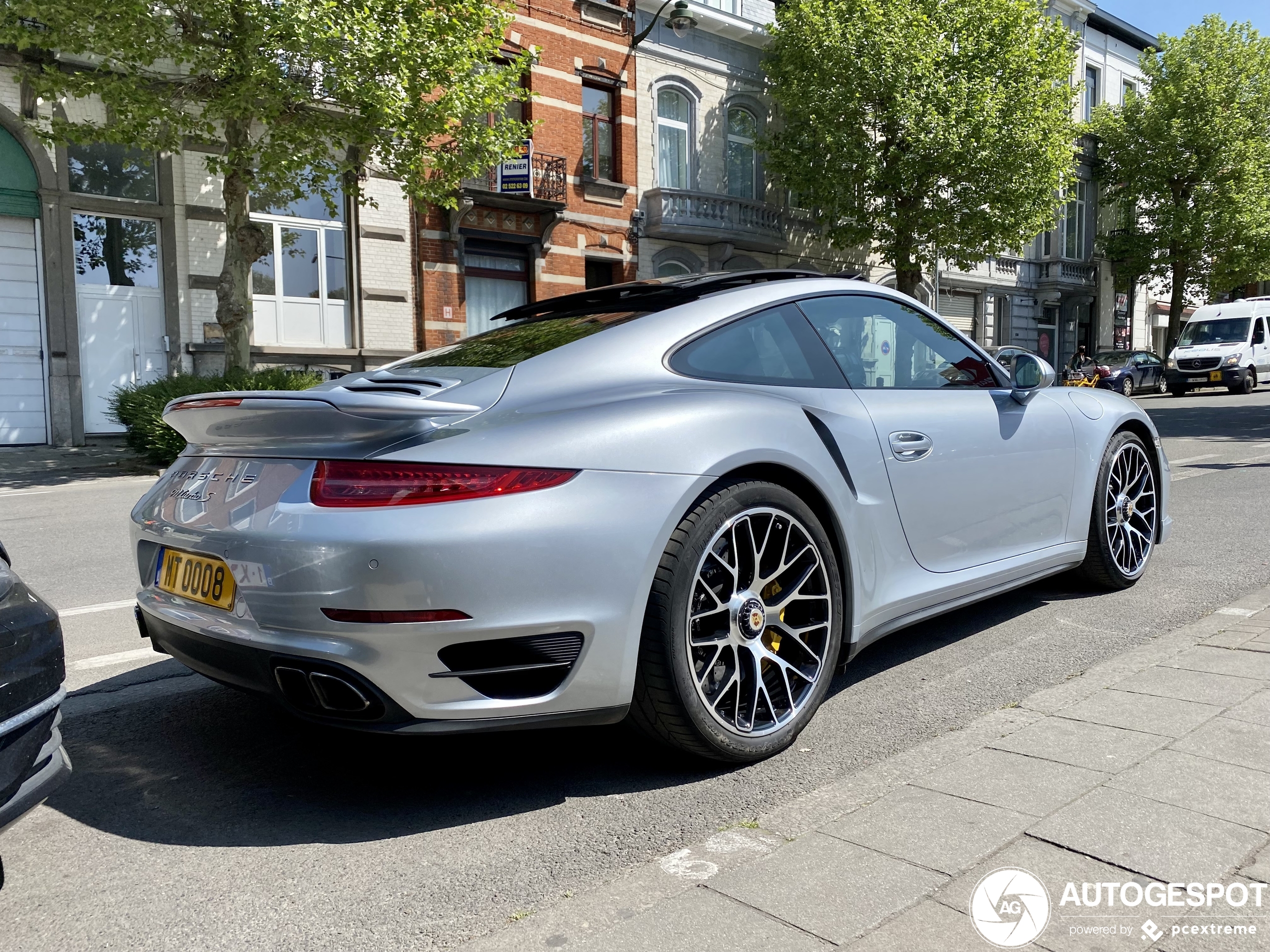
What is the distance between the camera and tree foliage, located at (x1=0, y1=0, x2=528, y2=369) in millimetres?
11789

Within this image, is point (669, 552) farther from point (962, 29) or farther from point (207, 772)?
point (962, 29)

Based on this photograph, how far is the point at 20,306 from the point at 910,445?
617 inches

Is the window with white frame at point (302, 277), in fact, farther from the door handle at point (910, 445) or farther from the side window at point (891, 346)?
the door handle at point (910, 445)

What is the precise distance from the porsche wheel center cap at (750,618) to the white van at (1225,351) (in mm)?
29595

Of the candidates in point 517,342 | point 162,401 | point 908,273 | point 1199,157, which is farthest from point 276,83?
point 1199,157

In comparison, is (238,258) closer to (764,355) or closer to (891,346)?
(891,346)

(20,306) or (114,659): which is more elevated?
(20,306)

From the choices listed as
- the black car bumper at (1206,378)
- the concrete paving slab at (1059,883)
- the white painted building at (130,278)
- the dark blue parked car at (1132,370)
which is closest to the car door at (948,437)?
the concrete paving slab at (1059,883)

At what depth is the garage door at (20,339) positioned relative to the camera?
1501 cm

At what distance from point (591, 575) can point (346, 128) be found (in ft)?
40.0

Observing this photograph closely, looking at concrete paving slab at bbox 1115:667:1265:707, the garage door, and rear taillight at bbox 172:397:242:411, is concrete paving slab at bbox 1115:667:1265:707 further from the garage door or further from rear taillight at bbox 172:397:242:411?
the garage door

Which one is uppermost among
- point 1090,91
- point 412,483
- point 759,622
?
point 1090,91

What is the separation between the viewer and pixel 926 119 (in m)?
21.6

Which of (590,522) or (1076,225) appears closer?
(590,522)
